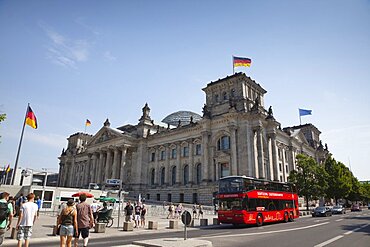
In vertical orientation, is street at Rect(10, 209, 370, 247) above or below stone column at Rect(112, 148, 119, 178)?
below

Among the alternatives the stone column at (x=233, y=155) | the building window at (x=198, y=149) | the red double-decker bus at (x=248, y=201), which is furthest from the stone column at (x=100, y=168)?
the red double-decker bus at (x=248, y=201)

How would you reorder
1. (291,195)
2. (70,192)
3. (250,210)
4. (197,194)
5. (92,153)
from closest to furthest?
(250,210), (291,195), (70,192), (197,194), (92,153)

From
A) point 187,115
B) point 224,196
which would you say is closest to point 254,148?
point 224,196

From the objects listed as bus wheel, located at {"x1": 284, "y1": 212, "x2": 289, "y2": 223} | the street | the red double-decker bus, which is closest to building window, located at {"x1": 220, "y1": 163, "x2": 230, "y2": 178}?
bus wheel, located at {"x1": 284, "y1": 212, "x2": 289, "y2": 223}

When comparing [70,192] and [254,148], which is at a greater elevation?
[254,148]

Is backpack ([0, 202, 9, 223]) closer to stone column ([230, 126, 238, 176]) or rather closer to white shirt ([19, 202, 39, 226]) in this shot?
white shirt ([19, 202, 39, 226])

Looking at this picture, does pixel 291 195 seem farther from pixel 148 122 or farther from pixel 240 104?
pixel 148 122

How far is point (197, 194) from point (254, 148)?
14.2 meters

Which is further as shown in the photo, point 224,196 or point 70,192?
point 70,192

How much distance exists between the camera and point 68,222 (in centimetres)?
806

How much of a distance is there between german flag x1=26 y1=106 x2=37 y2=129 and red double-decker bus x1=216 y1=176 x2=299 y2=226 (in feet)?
77.7

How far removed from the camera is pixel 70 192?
3872 centimetres

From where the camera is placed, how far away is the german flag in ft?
101

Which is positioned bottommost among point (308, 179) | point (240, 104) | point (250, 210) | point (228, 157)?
point (250, 210)
